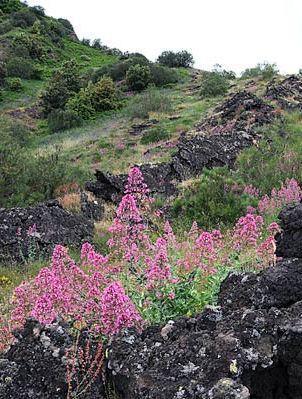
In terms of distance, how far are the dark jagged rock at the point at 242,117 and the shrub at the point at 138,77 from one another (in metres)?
21.3

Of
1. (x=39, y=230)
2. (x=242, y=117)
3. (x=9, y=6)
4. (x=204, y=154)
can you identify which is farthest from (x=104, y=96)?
(x=9, y=6)

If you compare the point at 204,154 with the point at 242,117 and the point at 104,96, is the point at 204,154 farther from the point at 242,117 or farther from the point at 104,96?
the point at 104,96

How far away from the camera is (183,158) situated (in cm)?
1677

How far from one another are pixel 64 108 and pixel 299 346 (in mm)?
41679

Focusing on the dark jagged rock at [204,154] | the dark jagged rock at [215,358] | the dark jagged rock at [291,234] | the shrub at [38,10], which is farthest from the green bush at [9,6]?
the dark jagged rock at [215,358]

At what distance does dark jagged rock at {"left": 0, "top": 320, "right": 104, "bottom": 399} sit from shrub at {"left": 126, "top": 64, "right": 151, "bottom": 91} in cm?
4533

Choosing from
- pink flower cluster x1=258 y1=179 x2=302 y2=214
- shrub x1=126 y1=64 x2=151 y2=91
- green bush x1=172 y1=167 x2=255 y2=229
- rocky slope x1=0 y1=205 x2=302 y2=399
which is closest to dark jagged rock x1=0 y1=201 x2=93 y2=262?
green bush x1=172 y1=167 x2=255 y2=229

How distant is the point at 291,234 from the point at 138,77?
44729mm

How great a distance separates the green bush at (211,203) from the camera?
38.6ft

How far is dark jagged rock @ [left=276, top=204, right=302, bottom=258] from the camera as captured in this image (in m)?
4.07

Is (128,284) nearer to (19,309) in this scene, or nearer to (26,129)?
(19,309)

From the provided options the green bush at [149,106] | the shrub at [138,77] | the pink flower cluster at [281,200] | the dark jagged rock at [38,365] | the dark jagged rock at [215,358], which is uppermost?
the shrub at [138,77]

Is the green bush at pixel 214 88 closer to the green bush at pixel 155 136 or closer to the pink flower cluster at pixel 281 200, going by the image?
the green bush at pixel 155 136

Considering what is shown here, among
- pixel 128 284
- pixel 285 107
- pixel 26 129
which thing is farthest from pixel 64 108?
pixel 128 284
